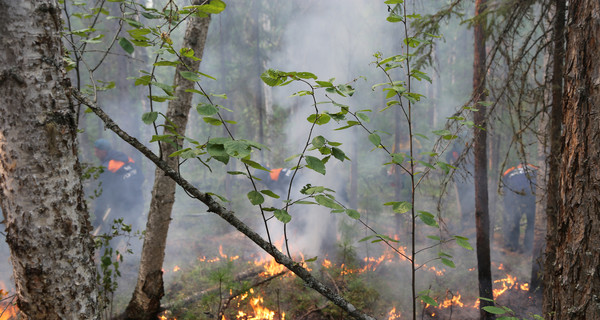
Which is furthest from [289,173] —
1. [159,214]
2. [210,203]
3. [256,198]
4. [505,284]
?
[256,198]

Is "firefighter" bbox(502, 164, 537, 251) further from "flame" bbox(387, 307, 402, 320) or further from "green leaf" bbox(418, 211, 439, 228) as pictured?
"green leaf" bbox(418, 211, 439, 228)

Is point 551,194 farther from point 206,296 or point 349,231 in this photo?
point 349,231

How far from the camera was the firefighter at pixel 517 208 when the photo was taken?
9719mm

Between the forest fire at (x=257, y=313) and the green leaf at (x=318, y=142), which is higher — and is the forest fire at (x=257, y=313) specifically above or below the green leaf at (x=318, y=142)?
below

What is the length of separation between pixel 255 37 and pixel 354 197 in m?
8.19

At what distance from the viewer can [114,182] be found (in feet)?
30.7

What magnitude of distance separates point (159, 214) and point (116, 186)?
6.08m

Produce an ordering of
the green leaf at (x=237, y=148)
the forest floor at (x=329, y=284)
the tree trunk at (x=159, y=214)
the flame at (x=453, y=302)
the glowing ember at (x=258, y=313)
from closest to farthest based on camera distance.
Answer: the green leaf at (x=237, y=148)
the tree trunk at (x=159, y=214)
the glowing ember at (x=258, y=313)
the forest floor at (x=329, y=284)
the flame at (x=453, y=302)

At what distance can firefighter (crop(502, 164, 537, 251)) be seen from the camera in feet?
31.9

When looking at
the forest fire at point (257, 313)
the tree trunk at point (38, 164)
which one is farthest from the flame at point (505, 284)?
the tree trunk at point (38, 164)

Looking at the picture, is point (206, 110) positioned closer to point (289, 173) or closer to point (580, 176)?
point (580, 176)

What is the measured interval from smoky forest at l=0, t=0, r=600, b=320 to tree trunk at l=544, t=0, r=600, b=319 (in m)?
0.01

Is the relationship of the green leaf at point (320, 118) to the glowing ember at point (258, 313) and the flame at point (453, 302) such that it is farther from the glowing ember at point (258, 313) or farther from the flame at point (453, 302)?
the flame at point (453, 302)

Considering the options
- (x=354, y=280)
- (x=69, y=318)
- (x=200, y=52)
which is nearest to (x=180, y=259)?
(x=354, y=280)
